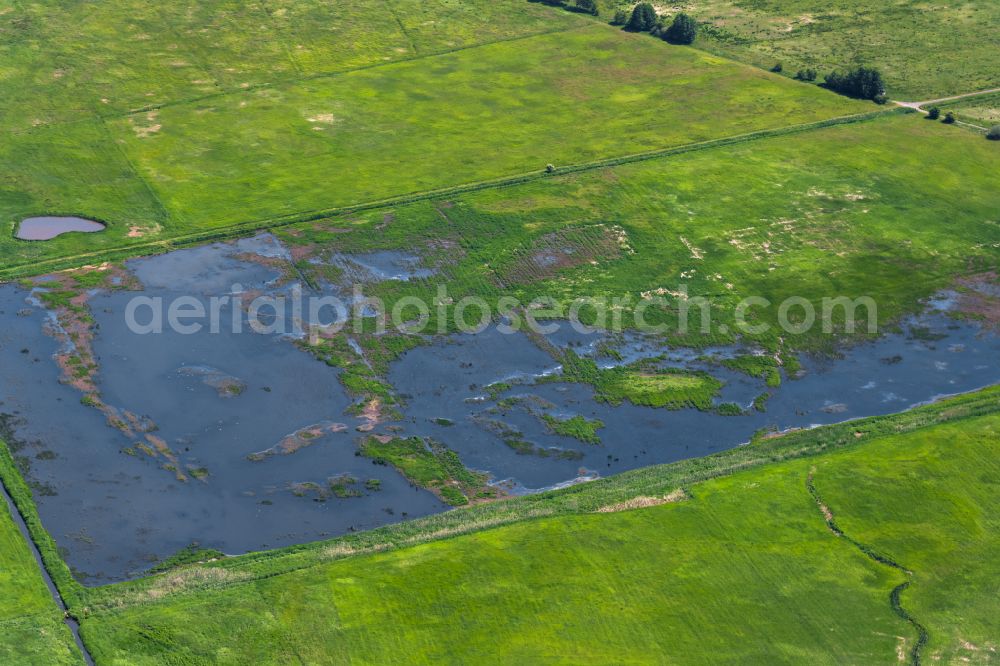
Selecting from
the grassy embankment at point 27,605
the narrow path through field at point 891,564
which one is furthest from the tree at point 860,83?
the grassy embankment at point 27,605

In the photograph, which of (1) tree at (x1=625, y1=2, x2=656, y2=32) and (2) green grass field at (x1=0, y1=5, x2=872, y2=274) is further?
(1) tree at (x1=625, y1=2, x2=656, y2=32)

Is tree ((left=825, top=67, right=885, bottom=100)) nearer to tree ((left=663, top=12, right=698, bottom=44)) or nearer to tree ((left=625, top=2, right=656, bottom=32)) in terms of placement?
tree ((left=663, top=12, right=698, bottom=44))

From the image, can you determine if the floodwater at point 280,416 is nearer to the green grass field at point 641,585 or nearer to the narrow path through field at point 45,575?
the narrow path through field at point 45,575

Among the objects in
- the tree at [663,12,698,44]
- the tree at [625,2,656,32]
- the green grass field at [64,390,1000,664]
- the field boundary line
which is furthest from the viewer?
the tree at [625,2,656,32]

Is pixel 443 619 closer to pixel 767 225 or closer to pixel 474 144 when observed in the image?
pixel 767 225

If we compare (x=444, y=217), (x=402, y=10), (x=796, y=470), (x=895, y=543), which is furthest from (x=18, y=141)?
(x=895, y=543)

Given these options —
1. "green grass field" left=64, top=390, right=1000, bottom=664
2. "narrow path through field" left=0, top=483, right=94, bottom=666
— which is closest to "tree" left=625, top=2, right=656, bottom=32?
"green grass field" left=64, top=390, right=1000, bottom=664

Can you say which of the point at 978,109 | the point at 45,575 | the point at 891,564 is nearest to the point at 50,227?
the point at 45,575
